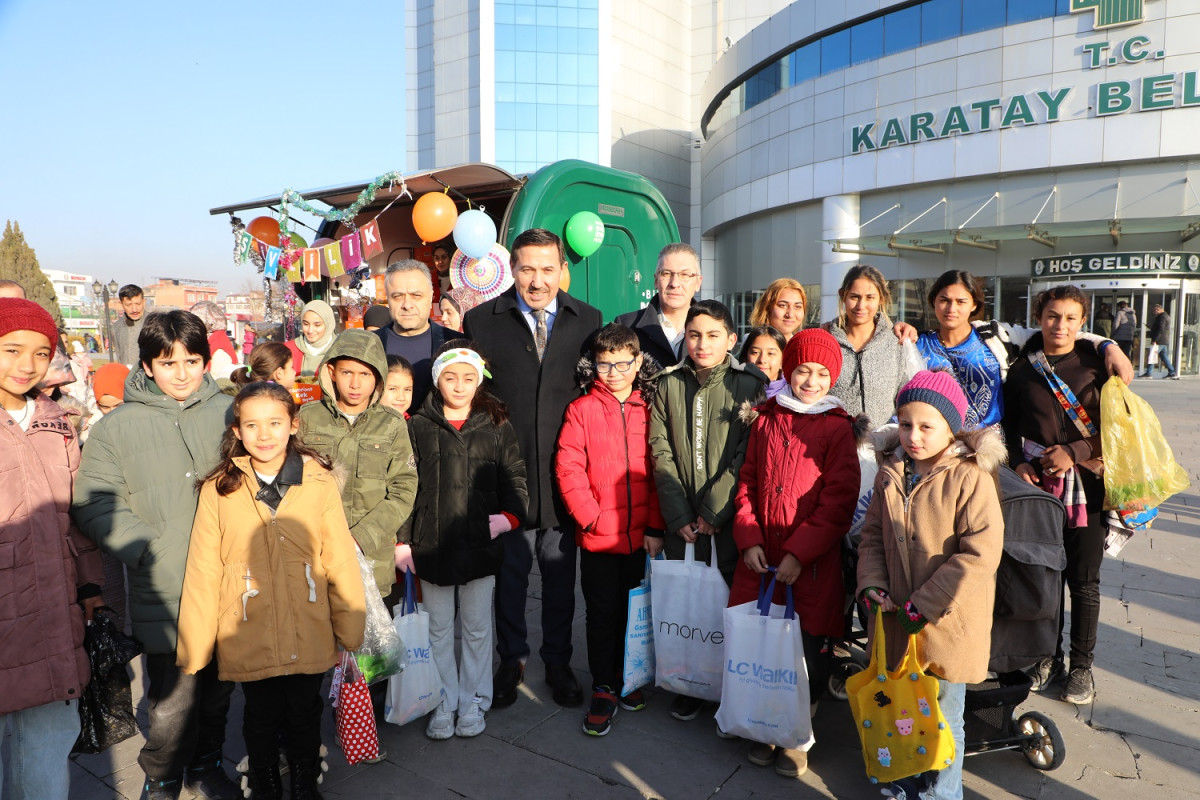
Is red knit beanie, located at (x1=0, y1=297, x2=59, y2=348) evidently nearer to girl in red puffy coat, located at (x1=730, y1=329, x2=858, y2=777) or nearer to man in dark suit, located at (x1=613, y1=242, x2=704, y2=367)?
man in dark suit, located at (x1=613, y1=242, x2=704, y2=367)

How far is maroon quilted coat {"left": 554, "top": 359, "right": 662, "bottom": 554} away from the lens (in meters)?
3.32

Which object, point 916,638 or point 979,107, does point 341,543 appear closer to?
point 916,638

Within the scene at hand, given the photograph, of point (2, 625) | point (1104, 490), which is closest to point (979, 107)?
point (1104, 490)

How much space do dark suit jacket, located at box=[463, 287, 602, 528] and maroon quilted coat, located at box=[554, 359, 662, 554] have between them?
0.18 meters

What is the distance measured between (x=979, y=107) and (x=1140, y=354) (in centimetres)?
831

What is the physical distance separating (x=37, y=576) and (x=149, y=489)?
423 mm

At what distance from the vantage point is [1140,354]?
63.9ft

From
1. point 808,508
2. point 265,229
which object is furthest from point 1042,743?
point 265,229

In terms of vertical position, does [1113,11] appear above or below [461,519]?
above

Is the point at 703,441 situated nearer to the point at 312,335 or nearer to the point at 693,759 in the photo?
the point at 693,759

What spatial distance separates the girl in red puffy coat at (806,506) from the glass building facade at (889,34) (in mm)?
23054

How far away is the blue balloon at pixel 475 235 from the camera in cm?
677

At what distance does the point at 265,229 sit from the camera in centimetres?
876

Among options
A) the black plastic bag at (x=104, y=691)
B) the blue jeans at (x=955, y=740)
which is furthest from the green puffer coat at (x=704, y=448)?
the black plastic bag at (x=104, y=691)
